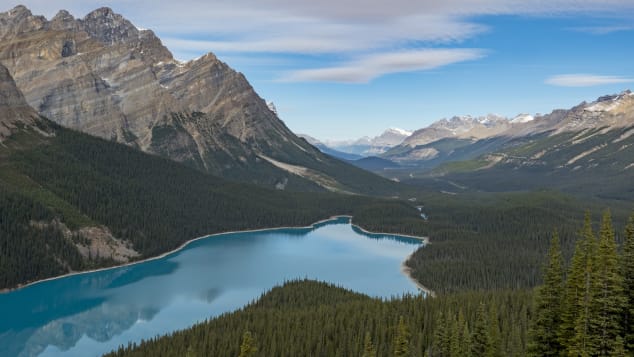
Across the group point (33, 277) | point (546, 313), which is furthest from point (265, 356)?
point (33, 277)

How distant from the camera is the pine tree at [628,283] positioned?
44.2m

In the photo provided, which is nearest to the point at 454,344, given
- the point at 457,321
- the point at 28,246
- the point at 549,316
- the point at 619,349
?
the point at 549,316

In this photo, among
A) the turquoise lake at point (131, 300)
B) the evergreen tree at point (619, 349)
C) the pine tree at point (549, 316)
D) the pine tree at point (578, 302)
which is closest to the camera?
the evergreen tree at point (619, 349)

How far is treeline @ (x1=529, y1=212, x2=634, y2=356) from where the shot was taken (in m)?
43.8

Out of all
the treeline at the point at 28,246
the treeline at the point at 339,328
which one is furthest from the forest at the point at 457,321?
the treeline at the point at 28,246

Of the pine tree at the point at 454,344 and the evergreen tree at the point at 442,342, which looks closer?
the pine tree at the point at 454,344

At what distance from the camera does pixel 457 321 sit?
93188 mm

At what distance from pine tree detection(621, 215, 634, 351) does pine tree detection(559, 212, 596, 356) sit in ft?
8.58

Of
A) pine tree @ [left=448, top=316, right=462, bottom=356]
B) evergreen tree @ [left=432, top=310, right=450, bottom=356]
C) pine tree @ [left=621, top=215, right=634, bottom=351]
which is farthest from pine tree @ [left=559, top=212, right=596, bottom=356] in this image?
evergreen tree @ [left=432, top=310, right=450, bottom=356]

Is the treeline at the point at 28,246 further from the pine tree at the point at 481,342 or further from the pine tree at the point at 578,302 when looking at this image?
the pine tree at the point at 578,302

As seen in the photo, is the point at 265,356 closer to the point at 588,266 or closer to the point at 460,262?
the point at 588,266

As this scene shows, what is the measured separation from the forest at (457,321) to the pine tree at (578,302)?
0.27 ft

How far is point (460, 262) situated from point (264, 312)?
97.0 m

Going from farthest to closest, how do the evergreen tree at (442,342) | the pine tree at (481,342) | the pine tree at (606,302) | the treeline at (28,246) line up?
1. the treeline at (28,246)
2. the evergreen tree at (442,342)
3. the pine tree at (481,342)
4. the pine tree at (606,302)
